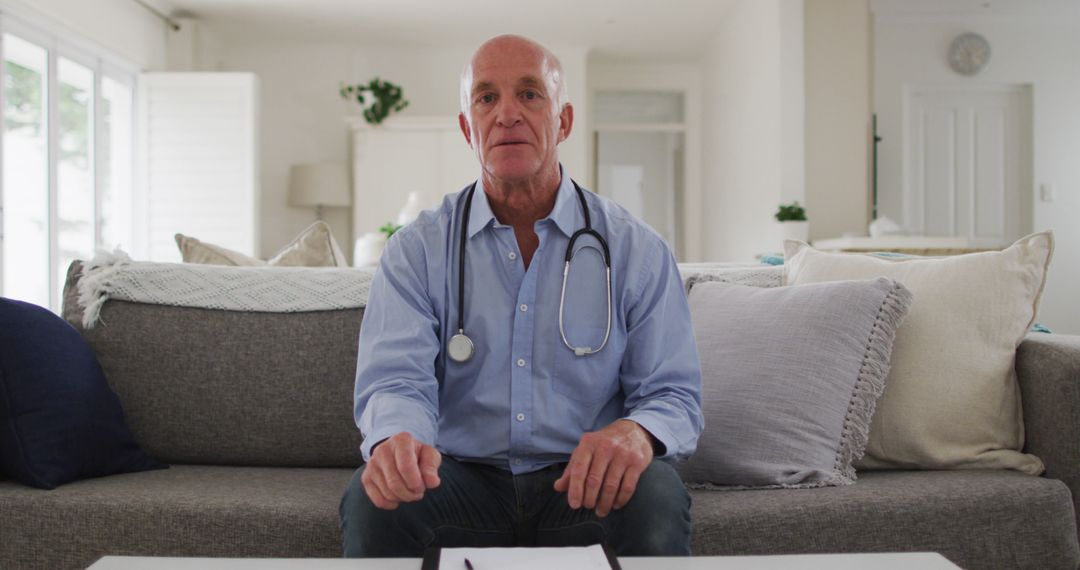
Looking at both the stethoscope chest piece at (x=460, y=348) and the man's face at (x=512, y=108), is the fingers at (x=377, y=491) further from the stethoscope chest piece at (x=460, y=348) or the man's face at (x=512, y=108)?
the man's face at (x=512, y=108)

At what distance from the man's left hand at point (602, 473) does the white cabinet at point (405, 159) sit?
6.58 metres

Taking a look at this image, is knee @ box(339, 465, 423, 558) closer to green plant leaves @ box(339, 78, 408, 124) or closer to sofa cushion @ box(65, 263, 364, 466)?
sofa cushion @ box(65, 263, 364, 466)

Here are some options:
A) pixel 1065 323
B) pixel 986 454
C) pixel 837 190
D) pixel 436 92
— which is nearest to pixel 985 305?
pixel 986 454

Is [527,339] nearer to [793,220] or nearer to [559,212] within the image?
[559,212]

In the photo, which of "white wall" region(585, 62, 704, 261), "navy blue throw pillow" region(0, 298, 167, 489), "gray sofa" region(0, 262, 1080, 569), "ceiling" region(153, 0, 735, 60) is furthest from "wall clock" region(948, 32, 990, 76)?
"navy blue throw pillow" region(0, 298, 167, 489)

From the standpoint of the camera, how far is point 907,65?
6570 mm

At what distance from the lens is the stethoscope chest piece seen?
137 cm

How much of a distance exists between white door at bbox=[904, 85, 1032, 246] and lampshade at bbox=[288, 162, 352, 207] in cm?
473

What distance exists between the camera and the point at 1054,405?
152 centimetres

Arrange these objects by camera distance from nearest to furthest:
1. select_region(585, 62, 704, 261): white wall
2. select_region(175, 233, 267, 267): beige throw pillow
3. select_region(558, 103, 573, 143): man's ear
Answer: select_region(558, 103, 573, 143): man's ear → select_region(175, 233, 267, 267): beige throw pillow → select_region(585, 62, 704, 261): white wall

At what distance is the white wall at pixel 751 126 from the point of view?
554 cm

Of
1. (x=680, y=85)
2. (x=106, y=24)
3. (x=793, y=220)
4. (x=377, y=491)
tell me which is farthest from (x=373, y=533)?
(x=680, y=85)

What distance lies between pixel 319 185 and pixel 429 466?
684cm

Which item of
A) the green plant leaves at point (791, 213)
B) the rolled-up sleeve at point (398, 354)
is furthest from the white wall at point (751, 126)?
the rolled-up sleeve at point (398, 354)
